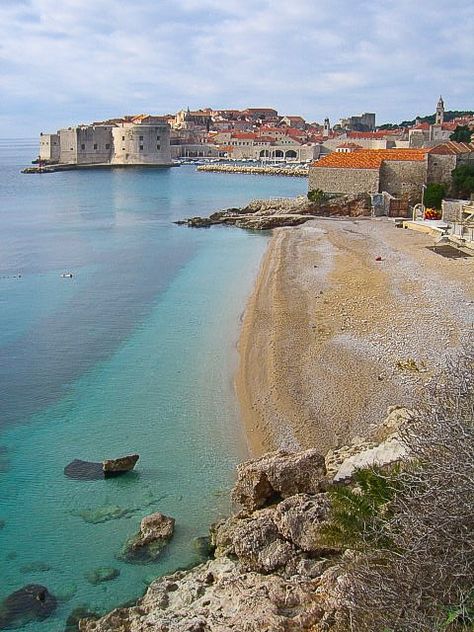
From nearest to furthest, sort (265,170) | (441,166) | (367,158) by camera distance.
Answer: (441,166)
(367,158)
(265,170)

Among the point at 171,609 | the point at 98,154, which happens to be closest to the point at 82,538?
the point at 171,609

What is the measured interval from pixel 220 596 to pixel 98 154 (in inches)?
3404

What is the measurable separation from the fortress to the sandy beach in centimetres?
6835

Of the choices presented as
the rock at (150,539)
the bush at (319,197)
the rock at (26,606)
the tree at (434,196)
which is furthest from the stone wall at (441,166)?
the rock at (26,606)

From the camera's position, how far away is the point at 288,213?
35.2 metres

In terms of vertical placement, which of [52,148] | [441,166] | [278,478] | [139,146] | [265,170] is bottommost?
[278,478]

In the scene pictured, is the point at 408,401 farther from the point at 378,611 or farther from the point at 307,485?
the point at 378,611

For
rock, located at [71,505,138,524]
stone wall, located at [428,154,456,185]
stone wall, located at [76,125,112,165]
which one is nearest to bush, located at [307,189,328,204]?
stone wall, located at [428,154,456,185]

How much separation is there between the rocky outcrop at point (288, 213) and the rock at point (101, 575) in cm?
2709

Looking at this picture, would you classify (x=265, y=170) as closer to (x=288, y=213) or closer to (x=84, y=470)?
(x=288, y=213)

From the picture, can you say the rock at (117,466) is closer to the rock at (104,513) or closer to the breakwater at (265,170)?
the rock at (104,513)

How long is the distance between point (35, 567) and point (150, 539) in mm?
1239

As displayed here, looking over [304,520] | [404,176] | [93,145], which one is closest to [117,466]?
[304,520]

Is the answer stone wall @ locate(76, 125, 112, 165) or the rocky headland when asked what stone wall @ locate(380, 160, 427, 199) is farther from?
stone wall @ locate(76, 125, 112, 165)
